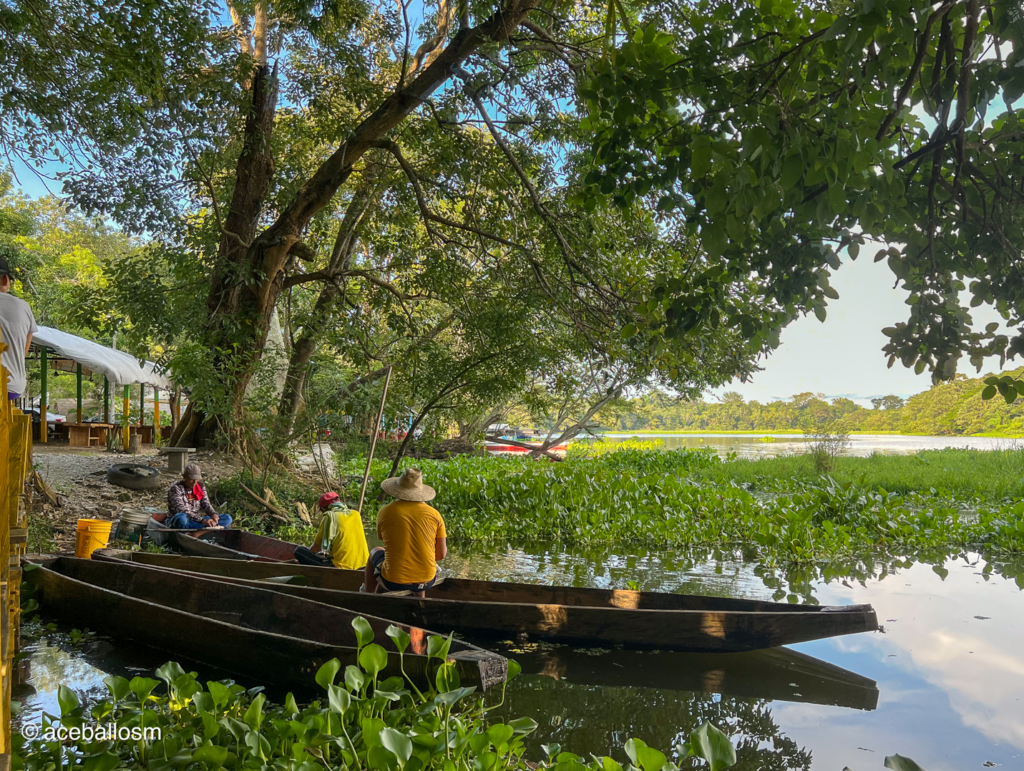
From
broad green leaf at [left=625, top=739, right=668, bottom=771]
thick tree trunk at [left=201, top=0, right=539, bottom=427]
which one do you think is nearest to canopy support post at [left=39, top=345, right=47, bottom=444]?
thick tree trunk at [left=201, top=0, right=539, bottom=427]

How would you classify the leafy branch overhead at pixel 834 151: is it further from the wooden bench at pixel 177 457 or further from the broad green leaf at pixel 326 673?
the wooden bench at pixel 177 457

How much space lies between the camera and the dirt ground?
8.39 metres

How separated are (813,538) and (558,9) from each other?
298 inches

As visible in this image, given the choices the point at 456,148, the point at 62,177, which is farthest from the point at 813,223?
the point at 62,177

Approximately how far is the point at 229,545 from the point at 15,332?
4.64 m

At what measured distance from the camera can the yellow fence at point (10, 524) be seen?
2137 millimetres

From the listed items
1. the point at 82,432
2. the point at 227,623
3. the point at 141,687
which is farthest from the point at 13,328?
the point at 82,432

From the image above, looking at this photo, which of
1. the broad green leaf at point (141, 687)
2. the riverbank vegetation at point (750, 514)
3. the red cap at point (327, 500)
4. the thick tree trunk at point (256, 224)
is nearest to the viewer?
the broad green leaf at point (141, 687)

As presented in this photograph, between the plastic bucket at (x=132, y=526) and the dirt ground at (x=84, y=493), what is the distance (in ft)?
1.62

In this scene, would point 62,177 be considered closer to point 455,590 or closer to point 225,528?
point 225,528

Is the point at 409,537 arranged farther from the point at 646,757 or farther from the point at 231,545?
the point at 231,545

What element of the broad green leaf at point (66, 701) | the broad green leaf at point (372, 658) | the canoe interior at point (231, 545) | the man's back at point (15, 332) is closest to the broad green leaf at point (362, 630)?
the broad green leaf at point (372, 658)

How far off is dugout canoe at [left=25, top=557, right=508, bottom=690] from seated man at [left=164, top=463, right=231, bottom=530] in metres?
2.28

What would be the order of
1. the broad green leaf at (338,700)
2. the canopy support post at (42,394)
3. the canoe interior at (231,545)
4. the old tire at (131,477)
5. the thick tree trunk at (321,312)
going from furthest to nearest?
the canopy support post at (42,394), the thick tree trunk at (321,312), the old tire at (131,477), the canoe interior at (231,545), the broad green leaf at (338,700)
